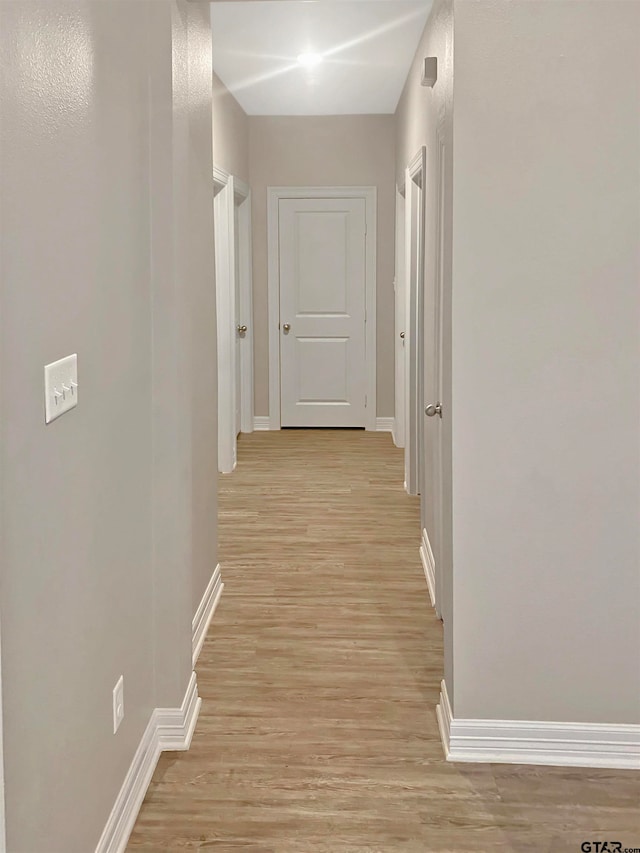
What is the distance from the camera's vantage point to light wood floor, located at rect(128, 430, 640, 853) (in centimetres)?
234

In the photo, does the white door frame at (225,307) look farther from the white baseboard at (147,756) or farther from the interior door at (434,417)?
the white baseboard at (147,756)

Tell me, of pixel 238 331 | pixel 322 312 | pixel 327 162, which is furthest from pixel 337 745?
pixel 327 162

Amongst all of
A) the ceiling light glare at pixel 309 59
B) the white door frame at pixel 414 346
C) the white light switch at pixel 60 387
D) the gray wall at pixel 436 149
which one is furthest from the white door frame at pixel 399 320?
the white light switch at pixel 60 387

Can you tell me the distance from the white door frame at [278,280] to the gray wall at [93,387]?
4.37 metres

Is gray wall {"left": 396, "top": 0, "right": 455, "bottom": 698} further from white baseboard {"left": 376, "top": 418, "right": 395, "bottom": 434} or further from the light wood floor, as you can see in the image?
white baseboard {"left": 376, "top": 418, "right": 395, "bottom": 434}

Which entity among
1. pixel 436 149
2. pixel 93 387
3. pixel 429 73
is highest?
Result: pixel 429 73

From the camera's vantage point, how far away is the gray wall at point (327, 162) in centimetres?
745

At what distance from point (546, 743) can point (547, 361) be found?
110cm

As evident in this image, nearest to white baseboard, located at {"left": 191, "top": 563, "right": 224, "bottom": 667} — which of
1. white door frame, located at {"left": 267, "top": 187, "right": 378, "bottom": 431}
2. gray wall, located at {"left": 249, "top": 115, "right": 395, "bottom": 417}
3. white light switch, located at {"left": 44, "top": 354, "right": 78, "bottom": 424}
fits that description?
white light switch, located at {"left": 44, "top": 354, "right": 78, "bottom": 424}

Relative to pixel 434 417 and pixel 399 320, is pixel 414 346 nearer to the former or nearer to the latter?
pixel 434 417

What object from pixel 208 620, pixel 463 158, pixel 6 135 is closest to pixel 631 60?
pixel 463 158

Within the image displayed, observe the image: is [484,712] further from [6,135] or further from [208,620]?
[6,135]

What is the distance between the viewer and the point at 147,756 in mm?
2596

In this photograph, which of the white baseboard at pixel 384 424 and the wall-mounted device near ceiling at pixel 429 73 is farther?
the white baseboard at pixel 384 424
